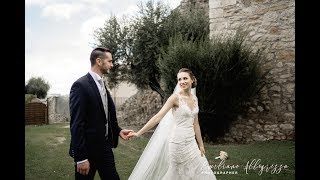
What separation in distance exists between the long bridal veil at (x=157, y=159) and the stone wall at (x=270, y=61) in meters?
4.78

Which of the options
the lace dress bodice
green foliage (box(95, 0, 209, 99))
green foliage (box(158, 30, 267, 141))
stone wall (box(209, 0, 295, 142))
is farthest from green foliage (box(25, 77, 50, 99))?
the lace dress bodice

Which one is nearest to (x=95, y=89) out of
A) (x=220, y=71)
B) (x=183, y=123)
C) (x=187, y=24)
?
(x=183, y=123)

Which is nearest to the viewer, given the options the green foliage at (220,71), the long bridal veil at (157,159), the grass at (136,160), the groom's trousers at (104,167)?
the groom's trousers at (104,167)

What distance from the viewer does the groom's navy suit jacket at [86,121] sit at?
3.30m

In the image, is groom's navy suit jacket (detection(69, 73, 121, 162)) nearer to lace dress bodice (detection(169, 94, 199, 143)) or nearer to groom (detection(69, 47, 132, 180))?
groom (detection(69, 47, 132, 180))

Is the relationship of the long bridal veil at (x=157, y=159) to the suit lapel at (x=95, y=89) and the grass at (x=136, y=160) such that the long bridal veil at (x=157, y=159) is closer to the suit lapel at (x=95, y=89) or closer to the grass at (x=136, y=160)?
the grass at (x=136, y=160)

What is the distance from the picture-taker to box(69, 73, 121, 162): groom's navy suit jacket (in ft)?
10.8

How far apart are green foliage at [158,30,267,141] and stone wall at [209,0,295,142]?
0.32 m

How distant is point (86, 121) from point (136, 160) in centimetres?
358

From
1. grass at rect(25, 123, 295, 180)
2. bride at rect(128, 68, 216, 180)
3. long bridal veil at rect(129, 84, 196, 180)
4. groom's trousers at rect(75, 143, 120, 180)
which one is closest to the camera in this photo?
groom's trousers at rect(75, 143, 120, 180)

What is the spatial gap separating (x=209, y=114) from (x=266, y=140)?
1.58 m

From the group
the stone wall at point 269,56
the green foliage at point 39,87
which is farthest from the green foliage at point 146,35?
the green foliage at point 39,87

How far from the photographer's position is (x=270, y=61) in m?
8.89
